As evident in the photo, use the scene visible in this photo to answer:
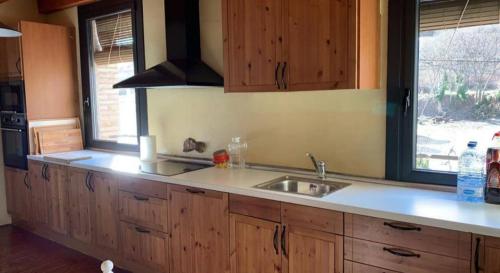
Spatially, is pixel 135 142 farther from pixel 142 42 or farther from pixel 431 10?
pixel 431 10

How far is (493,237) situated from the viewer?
5.41 ft

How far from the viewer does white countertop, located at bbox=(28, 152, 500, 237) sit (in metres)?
1.75

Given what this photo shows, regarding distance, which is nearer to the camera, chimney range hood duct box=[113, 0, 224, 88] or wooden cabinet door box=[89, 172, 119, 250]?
chimney range hood duct box=[113, 0, 224, 88]

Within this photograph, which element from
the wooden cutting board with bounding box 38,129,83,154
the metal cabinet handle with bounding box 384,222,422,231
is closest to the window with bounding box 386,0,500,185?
the metal cabinet handle with bounding box 384,222,422,231

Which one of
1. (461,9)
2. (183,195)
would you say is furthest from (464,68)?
(183,195)

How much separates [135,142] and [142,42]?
3.21ft

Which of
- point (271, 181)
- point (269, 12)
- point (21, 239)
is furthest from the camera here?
point (21, 239)

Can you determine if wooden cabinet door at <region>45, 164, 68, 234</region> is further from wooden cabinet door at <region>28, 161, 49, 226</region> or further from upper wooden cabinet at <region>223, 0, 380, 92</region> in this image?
upper wooden cabinet at <region>223, 0, 380, 92</region>

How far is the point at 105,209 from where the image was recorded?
3.31 meters

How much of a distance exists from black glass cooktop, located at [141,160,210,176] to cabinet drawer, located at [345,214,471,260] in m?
1.44

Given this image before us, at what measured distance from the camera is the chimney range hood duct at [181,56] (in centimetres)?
301

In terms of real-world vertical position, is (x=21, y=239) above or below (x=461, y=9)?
below

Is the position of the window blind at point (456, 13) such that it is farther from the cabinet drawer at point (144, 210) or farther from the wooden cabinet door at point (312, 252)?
the cabinet drawer at point (144, 210)

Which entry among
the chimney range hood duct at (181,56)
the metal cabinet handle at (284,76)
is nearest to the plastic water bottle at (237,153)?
the chimney range hood duct at (181,56)
